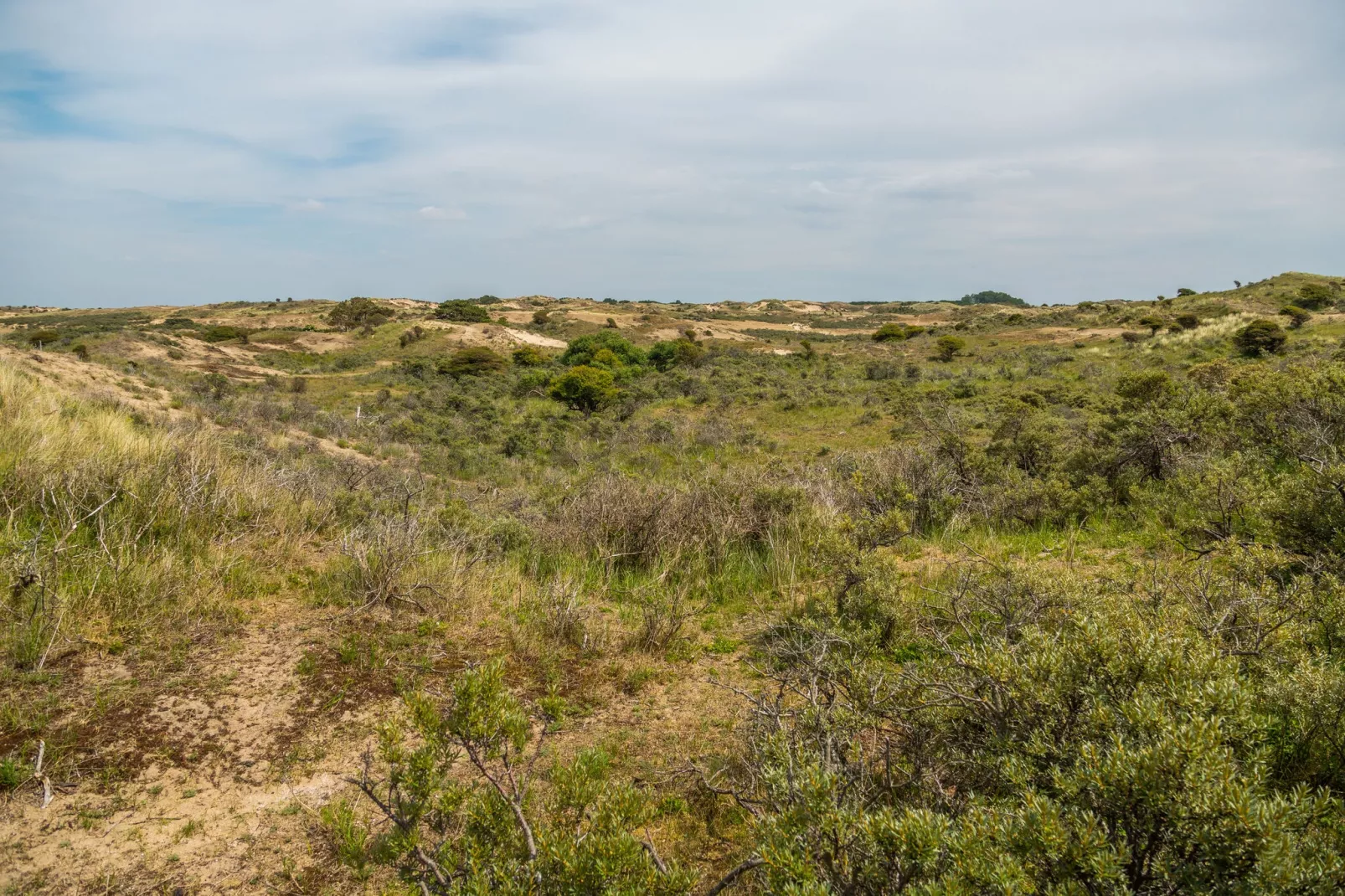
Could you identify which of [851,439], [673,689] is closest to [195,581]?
[673,689]

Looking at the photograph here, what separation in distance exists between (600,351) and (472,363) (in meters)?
6.22

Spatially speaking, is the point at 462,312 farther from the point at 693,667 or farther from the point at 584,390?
the point at 693,667

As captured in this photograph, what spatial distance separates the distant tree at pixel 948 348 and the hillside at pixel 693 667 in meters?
24.1

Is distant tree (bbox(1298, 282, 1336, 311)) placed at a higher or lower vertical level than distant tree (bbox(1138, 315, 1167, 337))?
higher

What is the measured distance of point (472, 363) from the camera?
109ft

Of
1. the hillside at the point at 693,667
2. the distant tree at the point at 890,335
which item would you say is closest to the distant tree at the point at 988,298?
the distant tree at the point at 890,335

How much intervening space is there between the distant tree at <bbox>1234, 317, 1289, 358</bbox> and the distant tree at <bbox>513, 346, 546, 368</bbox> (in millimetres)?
28909

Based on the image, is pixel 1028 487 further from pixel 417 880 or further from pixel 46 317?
pixel 46 317

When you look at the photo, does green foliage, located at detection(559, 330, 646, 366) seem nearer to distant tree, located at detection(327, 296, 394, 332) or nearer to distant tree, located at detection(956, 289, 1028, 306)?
distant tree, located at detection(327, 296, 394, 332)

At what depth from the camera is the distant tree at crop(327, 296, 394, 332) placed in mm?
46031

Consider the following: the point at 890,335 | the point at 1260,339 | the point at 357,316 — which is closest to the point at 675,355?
the point at 890,335

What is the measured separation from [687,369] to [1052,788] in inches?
1188

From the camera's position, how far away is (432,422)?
67.9 feet

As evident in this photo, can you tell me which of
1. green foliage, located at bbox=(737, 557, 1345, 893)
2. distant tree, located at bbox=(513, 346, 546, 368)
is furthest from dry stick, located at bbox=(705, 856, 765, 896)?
distant tree, located at bbox=(513, 346, 546, 368)
